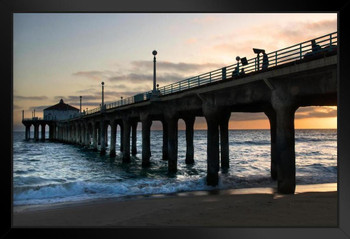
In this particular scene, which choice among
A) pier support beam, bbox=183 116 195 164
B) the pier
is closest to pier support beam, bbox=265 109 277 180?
the pier

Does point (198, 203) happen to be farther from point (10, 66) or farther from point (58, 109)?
point (58, 109)

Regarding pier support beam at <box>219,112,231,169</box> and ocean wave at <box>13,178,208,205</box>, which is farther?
pier support beam at <box>219,112,231,169</box>

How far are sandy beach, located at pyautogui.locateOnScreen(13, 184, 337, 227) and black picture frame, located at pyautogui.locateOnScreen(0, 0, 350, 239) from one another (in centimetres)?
121

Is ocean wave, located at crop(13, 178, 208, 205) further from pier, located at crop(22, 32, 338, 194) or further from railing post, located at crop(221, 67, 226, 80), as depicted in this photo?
railing post, located at crop(221, 67, 226, 80)

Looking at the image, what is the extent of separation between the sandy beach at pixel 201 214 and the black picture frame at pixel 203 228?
3.96ft

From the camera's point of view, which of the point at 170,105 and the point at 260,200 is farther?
the point at 170,105

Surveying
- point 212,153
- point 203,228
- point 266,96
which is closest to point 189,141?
point 212,153

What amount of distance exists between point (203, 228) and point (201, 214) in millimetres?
3188

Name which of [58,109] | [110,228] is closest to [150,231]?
[110,228]

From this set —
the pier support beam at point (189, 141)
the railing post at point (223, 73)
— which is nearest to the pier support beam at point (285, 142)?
the railing post at point (223, 73)

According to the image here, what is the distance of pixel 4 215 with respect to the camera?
7031 millimetres

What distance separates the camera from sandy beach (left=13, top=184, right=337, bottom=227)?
880 centimetres

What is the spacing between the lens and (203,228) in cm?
700
